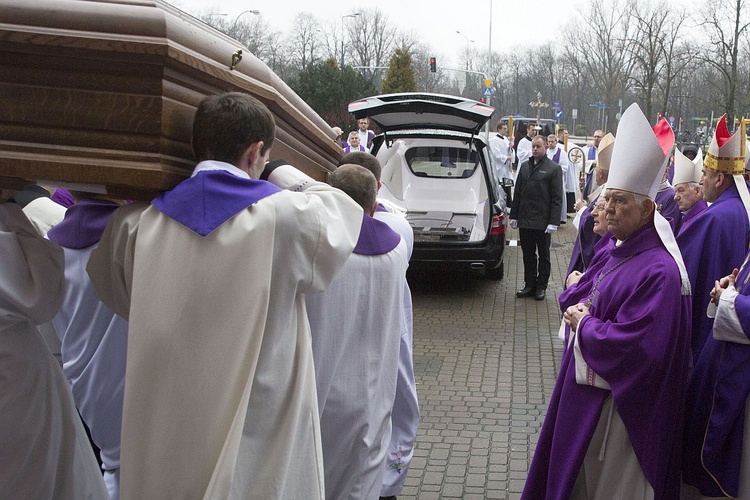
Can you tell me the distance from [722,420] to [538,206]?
6.23 meters

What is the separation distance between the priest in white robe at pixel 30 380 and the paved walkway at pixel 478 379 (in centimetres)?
231

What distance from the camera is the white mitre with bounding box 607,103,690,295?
361cm

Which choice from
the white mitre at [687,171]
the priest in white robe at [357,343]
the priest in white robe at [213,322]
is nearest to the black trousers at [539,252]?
the white mitre at [687,171]

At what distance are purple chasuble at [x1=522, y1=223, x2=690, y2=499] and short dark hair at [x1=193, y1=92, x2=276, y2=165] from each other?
70.9 inches

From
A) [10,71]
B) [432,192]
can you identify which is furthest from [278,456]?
[432,192]

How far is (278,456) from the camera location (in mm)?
2404

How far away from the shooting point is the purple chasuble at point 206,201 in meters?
2.30

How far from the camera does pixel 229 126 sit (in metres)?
2.34

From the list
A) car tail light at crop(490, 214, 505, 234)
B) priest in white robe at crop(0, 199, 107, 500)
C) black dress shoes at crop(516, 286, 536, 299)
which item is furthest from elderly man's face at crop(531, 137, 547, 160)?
priest in white robe at crop(0, 199, 107, 500)

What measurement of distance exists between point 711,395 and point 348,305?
1.77 m

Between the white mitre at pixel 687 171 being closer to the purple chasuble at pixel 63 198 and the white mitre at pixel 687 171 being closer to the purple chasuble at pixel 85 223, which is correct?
the purple chasuble at pixel 63 198

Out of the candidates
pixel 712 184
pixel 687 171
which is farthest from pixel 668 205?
pixel 712 184

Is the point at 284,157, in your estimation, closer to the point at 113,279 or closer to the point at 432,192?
the point at 113,279

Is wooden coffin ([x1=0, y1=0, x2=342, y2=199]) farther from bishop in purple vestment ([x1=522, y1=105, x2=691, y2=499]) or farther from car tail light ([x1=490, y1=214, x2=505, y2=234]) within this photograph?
car tail light ([x1=490, y1=214, x2=505, y2=234])
